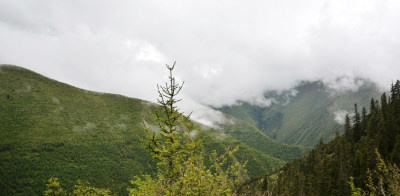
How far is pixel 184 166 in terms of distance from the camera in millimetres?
10094

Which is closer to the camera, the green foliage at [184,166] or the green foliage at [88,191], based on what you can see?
the green foliage at [184,166]

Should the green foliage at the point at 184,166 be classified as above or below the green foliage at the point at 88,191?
above

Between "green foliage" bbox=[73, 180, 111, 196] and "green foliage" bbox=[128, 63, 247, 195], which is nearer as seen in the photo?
"green foliage" bbox=[128, 63, 247, 195]

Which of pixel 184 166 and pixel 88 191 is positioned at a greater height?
pixel 184 166

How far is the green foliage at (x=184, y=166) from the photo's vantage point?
27.6ft

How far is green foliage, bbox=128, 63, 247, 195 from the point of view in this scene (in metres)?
8.40

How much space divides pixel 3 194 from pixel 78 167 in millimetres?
45978

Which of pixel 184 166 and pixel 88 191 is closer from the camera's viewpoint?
pixel 184 166

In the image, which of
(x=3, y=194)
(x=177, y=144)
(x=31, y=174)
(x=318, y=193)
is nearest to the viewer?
(x=177, y=144)

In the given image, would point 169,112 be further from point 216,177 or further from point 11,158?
point 11,158

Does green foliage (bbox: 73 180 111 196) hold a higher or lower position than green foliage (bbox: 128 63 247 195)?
lower

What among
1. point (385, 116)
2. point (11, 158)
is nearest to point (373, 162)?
point (385, 116)

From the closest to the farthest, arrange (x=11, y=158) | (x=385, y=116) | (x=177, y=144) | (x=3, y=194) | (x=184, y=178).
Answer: (x=184, y=178)
(x=177, y=144)
(x=385, y=116)
(x=3, y=194)
(x=11, y=158)

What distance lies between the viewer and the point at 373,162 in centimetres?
5528
